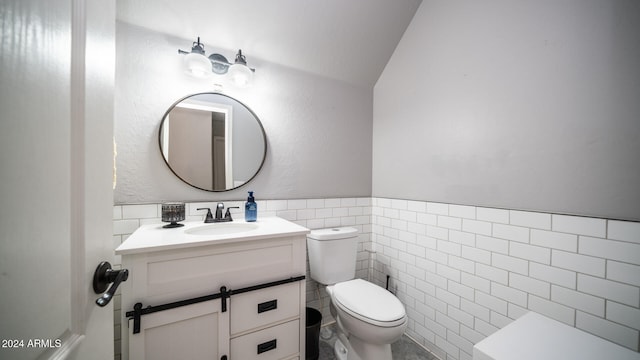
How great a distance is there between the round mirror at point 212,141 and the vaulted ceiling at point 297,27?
0.42 metres

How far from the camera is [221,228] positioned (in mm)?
1478

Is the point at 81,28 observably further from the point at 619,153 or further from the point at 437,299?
the point at 437,299

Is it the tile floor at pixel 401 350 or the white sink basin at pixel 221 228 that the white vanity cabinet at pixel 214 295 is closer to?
the white sink basin at pixel 221 228

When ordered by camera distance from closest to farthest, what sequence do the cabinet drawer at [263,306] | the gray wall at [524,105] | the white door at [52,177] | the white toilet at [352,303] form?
the white door at [52,177], the gray wall at [524,105], the cabinet drawer at [263,306], the white toilet at [352,303]

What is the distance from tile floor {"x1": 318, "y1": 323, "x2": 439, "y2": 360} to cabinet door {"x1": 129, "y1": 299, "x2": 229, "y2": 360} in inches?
33.7

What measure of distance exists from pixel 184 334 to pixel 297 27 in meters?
1.96

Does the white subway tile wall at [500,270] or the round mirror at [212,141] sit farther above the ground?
the round mirror at [212,141]

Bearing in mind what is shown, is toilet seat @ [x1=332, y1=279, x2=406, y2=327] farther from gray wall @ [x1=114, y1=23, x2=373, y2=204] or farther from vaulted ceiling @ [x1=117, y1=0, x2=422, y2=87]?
vaulted ceiling @ [x1=117, y1=0, x2=422, y2=87]

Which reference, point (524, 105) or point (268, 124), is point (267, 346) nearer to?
point (268, 124)

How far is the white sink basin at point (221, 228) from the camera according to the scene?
140 cm

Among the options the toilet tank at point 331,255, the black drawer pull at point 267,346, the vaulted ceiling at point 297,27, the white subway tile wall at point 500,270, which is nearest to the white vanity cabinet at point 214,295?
the black drawer pull at point 267,346

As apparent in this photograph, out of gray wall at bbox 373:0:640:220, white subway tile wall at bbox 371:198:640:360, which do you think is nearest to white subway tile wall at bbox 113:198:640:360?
white subway tile wall at bbox 371:198:640:360

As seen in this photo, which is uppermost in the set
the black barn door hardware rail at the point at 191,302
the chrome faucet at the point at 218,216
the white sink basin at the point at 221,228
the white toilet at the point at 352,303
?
the chrome faucet at the point at 218,216

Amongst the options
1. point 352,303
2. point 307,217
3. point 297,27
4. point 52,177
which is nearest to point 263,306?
point 352,303
